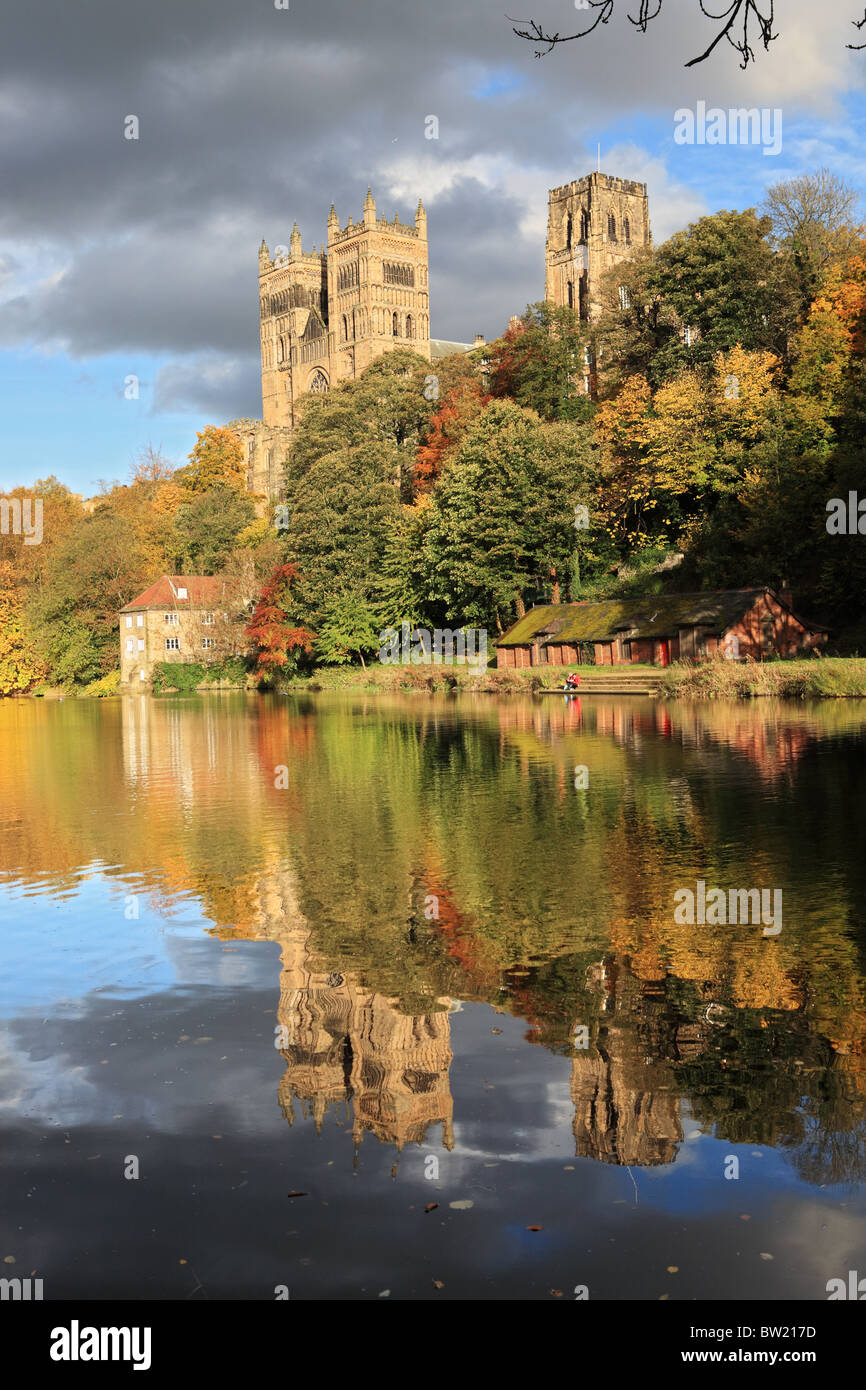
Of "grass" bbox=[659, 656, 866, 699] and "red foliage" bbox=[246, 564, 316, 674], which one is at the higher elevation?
"red foliage" bbox=[246, 564, 316, 674]

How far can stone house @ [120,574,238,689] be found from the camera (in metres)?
91.8

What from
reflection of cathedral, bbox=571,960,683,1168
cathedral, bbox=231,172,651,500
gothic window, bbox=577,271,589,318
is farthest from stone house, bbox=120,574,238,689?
reflection of cathedral, bbox=571,960,683,1168

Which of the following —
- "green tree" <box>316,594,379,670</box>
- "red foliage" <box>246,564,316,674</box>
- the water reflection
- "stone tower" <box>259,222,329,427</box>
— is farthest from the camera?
"stone tower" <box>259,222,329,427</box>

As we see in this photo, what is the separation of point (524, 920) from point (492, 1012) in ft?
8.80

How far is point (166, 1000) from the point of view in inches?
381

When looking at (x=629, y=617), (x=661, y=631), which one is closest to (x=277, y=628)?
(x=629, y=617)

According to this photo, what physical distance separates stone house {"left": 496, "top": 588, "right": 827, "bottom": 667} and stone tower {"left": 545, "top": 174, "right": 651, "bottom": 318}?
293ft

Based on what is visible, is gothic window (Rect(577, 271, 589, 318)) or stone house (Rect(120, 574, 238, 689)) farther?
gothic window (Rect(577, 271, 589, 318))

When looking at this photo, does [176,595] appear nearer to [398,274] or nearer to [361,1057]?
[361,1057]

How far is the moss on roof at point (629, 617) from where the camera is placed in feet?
191

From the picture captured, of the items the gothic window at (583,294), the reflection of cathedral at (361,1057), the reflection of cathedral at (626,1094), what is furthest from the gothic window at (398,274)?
the reflection of cathedral at (626,1094)

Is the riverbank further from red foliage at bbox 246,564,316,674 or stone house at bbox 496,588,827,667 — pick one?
stone house at bbox 496,588,827,667

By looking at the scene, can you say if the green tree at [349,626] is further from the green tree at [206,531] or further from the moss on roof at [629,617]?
the green tree at [206,531]
